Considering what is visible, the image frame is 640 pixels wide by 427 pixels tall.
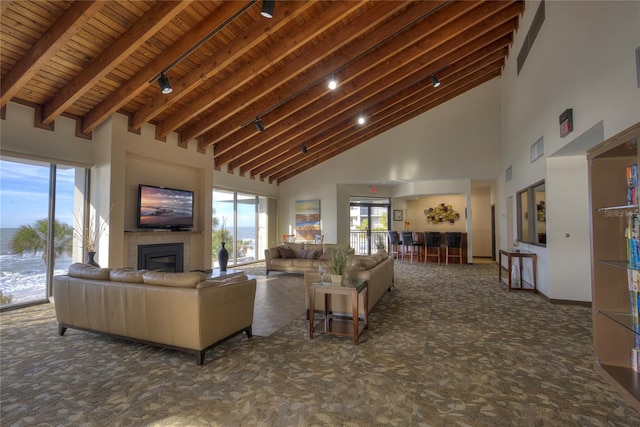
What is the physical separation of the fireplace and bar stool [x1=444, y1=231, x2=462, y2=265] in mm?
7295

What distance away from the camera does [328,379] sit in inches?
98.0

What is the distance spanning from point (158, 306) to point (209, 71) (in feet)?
11.7

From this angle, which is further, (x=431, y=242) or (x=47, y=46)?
(x=431, y=242)

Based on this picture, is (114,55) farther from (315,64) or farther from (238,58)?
(315,64)

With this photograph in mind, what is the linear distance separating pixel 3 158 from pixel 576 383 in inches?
288

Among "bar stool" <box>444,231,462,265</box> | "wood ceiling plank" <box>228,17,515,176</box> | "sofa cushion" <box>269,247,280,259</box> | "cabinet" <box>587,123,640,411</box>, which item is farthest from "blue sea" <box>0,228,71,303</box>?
"bar stool" <box>444,231,462,265</box>

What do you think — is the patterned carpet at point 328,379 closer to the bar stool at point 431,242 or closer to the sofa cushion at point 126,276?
the sofa cushion at point 126,276

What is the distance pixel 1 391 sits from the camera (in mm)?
2340

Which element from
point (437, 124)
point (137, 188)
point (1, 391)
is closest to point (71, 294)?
point (1, 391)

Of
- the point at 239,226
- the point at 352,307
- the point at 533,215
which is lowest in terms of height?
the point at 352,307

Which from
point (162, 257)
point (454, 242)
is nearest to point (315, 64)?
point (162, 257)

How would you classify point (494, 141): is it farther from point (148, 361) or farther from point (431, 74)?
point (148, 361)

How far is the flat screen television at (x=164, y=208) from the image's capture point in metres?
6.03

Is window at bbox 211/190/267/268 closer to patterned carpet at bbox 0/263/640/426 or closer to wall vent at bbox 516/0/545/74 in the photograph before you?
patterned carpet at bbox 0/263/640/426
